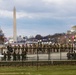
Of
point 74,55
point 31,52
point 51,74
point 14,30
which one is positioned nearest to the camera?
point 51,74

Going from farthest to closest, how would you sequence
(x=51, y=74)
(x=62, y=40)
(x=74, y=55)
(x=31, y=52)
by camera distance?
(x=62, y=40) → (x=31, y=52) → (x=74, y=55) → (x=51, y=74)

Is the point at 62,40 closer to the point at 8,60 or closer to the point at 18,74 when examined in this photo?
the point at 8,60

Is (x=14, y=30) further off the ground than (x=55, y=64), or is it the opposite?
(x=14, y=30)

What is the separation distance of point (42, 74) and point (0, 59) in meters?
18.4

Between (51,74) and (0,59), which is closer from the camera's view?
(51,74)

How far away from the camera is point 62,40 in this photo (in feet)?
480

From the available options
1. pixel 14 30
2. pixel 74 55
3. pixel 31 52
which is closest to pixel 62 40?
pixel 14 30

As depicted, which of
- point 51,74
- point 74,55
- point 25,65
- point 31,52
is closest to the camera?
point 51,74

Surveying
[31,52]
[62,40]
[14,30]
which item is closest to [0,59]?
[31,52]

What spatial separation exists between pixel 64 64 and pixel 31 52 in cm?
2036

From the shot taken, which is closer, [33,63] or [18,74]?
[18,74]

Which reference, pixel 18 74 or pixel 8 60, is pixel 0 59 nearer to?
pixel 8 60

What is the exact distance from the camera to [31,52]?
213ft

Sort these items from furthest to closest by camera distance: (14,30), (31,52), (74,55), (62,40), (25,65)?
(62,40) < (14,30) < (31,52) < (74,55) < (25,65)
